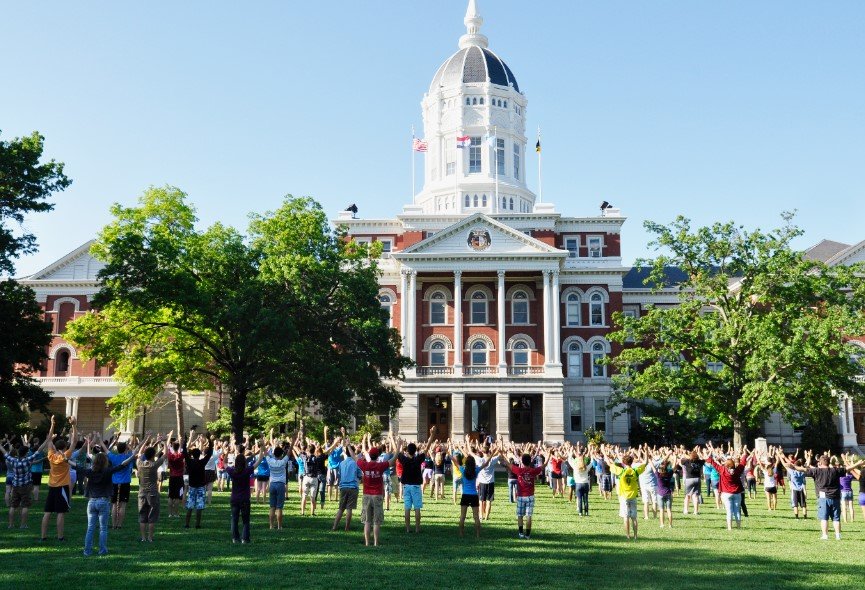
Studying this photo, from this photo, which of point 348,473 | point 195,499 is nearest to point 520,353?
point 195,499

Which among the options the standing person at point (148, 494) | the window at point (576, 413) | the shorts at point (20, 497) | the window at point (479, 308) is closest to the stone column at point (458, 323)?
the window at point (479, 308)

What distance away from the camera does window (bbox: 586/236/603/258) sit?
60.8 meters

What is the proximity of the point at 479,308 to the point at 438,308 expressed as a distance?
2.92 m

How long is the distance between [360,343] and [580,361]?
24.3 metres

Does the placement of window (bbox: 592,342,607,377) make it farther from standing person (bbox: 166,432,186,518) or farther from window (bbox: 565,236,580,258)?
standing person (bbox: 166,432,186,518)

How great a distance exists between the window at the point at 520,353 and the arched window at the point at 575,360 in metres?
3.92

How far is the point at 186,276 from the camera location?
34.9 meters

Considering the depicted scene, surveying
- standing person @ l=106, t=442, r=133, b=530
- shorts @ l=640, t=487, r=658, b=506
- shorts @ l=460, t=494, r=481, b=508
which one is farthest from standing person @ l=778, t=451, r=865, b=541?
standing person @ l=106, t=442, r=133, b=530

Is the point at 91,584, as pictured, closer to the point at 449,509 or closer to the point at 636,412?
the point at 449,509

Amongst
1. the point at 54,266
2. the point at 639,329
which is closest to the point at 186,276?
the point at 639,329

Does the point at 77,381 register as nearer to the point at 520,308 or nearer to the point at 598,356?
the point at 520,308

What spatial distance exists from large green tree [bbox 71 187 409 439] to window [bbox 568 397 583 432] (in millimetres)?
20150

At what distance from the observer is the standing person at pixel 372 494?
49.4ft

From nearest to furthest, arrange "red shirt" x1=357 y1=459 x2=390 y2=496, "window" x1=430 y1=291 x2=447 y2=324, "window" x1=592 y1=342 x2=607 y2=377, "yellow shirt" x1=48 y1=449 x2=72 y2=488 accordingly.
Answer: "yellow shirt" x1=48 y1=449 x2=72 y2=488 < "red shirt" x1=357 y1=459 x2=390 y2=496 < "window" x1=430 y1=291 x2=447 y2=324 < "window" x1=592 y1=342 x2=607 y2=377
